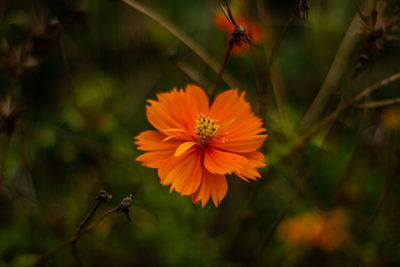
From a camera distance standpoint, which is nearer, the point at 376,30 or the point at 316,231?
the point at 376,30

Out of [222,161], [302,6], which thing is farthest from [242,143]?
[302,6]

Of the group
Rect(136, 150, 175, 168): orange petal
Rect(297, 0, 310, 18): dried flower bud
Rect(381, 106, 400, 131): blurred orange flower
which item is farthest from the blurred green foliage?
Rect(136, 150, 175, 168): orange petal

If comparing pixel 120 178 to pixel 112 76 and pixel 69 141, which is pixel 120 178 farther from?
pixel 112 76

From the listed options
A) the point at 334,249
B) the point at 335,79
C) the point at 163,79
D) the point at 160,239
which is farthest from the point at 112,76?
the point at 334,249

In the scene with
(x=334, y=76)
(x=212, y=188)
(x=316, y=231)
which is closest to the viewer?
(x=212, y=188)

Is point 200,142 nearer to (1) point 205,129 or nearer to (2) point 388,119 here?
(1) point 205,129

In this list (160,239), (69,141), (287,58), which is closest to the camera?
(160,239)
